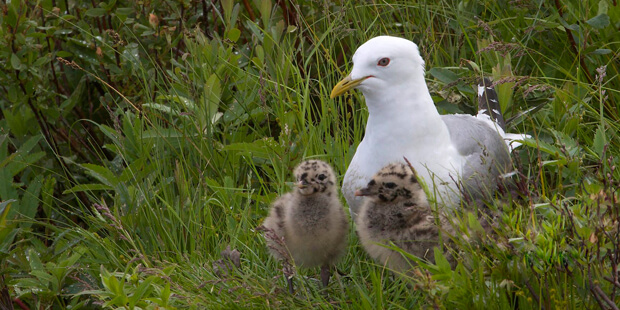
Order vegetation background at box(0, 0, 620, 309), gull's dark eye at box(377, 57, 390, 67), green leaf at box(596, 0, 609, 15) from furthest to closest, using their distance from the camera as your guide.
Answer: green leaf at box(596, 0, 609, 15) < gull's dark eye at box(377, 57, 390, 67) < vegetation background at box(0, 0, 620, 309)

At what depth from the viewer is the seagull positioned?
3750 millimetres

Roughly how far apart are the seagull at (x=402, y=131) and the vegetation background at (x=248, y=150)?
291mm

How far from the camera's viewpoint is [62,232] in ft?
14.6

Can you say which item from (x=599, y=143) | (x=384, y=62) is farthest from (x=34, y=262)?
(x=599, y=143)

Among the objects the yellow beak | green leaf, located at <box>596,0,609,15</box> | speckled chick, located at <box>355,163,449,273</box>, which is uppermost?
green leaf, located at <box>596,0,609,15</box>

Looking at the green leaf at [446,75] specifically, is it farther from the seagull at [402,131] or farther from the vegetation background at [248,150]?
the seagull at [402,131]

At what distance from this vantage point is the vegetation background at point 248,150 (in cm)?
289

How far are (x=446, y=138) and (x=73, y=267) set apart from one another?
1.82m

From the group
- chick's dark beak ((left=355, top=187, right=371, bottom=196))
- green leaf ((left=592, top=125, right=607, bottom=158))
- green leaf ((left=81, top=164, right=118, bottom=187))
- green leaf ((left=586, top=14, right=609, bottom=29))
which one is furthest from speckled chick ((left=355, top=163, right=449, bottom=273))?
green leaf ((left=586, top=14, right=609, bottom=29))

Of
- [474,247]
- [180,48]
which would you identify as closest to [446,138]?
[474,247]

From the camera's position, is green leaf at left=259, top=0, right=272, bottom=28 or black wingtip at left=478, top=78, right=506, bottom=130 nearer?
black wingtip at left=478, top=78, right=506, bottom=130

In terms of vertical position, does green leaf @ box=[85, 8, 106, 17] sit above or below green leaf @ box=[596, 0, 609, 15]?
above

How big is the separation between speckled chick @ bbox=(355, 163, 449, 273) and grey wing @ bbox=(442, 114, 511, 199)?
26 centimetres

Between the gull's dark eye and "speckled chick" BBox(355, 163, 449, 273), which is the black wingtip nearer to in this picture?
the gull's dark eye
